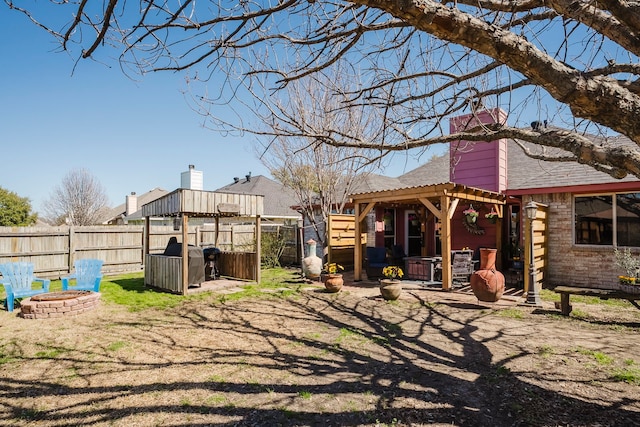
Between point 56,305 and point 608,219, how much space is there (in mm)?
12951

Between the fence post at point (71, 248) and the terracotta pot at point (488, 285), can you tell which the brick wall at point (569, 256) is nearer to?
the terracotta pot at point (488, 285)

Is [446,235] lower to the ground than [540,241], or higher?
higher

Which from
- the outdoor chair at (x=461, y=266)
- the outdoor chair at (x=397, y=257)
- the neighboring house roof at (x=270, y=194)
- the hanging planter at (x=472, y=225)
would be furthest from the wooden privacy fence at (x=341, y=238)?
the neighboring house roof at (x=270, y=194)

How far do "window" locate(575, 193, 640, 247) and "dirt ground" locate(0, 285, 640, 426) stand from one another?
8.96 ft

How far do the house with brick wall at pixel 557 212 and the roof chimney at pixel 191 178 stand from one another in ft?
56.6

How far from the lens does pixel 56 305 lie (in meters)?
6.77

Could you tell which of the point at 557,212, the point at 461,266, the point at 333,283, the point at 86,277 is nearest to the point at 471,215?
the point at 461,266

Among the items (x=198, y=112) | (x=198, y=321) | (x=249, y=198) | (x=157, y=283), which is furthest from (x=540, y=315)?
(x=157, y=283)

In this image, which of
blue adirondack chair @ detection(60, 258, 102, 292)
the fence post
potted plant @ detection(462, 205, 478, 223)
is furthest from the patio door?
the fence post

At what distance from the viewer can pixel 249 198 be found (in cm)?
1036

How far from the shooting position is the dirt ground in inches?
126

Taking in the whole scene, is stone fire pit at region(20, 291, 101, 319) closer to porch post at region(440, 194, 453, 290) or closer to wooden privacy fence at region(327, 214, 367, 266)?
wooden privacy fence at region(327, 214, 367, 266)

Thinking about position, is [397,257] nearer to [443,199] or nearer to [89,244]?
[443,199]

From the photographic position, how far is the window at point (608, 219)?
29.2 ft
